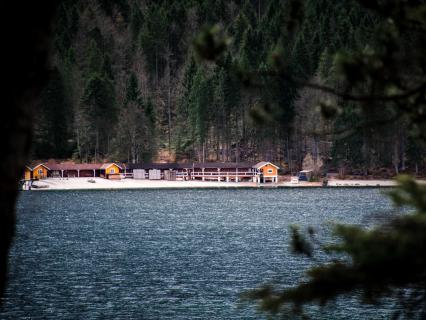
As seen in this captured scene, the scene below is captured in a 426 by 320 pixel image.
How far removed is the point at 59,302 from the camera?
23.1 m

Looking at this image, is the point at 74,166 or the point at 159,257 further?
the point at 74,166

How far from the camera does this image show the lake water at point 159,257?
2195 cm

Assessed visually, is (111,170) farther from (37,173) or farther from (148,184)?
(37,173)

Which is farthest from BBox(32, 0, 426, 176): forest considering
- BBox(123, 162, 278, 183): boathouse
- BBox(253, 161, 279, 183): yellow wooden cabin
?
BBox(253, 161, 279, 183): yellow wooden cabin

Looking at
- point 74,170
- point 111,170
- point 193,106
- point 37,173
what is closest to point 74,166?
point 74,170

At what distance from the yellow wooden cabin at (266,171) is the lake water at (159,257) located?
2056cm

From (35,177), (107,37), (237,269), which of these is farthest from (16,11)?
(107,37)

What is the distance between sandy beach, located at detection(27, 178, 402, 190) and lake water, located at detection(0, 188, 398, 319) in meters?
16.2

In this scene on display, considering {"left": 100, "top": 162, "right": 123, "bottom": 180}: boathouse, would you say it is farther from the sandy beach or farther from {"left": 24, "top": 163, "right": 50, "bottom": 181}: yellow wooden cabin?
{"left": 24, "top": 163, "right": 50, "bottom": 181}: yellow wooden cabin

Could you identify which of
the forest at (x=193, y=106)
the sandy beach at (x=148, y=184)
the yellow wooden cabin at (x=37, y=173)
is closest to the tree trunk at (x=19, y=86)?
the forest at (x=193, y=106)

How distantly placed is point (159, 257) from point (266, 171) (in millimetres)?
63710

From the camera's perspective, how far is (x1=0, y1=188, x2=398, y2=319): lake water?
21953 millimetres

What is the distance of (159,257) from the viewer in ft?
115

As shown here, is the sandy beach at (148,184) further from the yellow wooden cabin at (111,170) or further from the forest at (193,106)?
the forest at (193,106)
